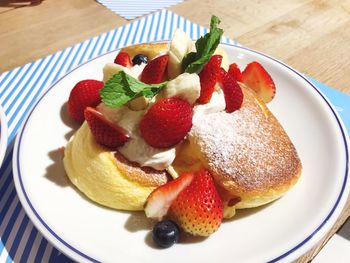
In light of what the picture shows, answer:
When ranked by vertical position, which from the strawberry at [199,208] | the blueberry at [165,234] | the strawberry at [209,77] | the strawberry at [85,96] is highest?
the strawberry at [209,77]

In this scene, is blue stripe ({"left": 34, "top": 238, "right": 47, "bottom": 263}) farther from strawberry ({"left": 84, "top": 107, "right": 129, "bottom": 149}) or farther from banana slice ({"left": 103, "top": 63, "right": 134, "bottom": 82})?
banana slice ({"left": 103, "top": 63, "right": 134, "bottom": 82})

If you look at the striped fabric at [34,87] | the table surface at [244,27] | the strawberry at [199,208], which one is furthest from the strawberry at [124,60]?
the table surface at [244,27]

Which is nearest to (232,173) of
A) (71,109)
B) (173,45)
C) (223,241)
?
(223,241)

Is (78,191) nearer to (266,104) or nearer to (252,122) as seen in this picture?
(252,122)

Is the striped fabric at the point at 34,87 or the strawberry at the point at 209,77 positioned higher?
the strawberry at the point at 209,77

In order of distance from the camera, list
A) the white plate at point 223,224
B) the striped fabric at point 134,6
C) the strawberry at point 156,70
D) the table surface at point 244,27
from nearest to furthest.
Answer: the white plate at point 223,224 < the strawberry at point 156,70 < the table surface at point 244,27 < the striped fabric at point 134,6

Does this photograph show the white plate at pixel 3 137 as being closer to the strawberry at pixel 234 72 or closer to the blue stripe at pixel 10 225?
the blue stripe at pixel 10 225

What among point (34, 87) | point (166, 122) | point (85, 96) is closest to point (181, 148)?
point (166, 122)

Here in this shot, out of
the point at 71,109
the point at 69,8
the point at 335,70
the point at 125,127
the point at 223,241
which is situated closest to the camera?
the point at 223,241
